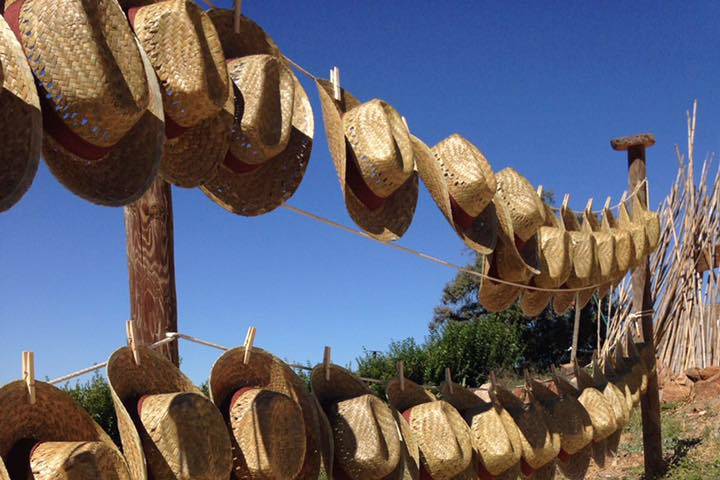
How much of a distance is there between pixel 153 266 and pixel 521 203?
1.40 meters

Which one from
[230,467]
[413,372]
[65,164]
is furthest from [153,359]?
[413,372]

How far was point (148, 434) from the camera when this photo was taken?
1.65m

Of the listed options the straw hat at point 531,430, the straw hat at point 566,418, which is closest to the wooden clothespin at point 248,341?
the straw hat at point 531,430

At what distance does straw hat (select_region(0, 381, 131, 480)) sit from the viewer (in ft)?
4.75

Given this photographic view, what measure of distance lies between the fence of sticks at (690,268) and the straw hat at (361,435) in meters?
6.29

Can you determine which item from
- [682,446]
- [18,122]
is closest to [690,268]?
[682,446]

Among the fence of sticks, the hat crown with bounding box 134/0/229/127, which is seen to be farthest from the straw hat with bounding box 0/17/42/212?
the fence of sticks

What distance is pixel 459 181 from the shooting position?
2.69 metres

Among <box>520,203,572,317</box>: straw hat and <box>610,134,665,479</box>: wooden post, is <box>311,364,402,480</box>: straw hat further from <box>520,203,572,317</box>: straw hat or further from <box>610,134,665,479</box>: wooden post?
<box>610,134,665,479</box>: wooden post

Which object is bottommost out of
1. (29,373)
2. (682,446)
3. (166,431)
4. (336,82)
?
(682,446)

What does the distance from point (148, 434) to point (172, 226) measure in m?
0.82

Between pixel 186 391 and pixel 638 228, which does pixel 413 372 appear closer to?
pixel 638 228

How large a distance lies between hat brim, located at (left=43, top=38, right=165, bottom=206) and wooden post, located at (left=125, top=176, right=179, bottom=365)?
0.68 meters

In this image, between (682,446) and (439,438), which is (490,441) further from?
(682,446)
